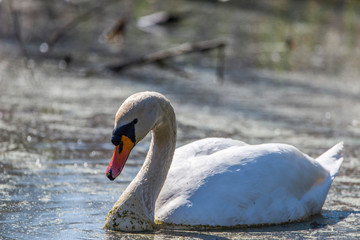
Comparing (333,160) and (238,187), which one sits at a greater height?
(238,187)

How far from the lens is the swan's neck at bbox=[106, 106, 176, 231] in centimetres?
507

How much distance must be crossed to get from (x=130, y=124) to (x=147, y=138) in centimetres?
Answer: 336

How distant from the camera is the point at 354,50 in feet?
54.4

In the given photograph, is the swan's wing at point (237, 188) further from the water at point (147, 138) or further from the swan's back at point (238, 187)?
the water at point (147, 138)

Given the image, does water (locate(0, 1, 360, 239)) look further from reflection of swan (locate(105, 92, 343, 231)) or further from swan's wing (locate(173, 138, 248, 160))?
swan's wing (locate(173, 138, 248, 160))

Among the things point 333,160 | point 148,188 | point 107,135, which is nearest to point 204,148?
point 148,188

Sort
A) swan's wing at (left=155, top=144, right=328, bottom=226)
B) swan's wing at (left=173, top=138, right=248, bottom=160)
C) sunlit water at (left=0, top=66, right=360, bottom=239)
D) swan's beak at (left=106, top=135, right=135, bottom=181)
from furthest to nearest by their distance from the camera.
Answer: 1. swan's wing at (left=173, top=138, right=248, bottom=160)
2. sunlit water at (left=0, top=66, right=360, bottom=239)
3. swan's wing at (left=155, top=144, right=328, bottom=226)
4. swan's beak at (left=106, top=135, right=135, bottom=181)

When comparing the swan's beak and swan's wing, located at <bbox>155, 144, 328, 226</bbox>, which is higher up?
the swan's beak

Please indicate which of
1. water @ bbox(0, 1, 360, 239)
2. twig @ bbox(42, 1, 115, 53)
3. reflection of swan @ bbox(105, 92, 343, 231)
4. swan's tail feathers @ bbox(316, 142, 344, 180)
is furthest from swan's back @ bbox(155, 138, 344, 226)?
twig @ bbox(42, 1, 115, 53)

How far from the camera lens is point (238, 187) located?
205 inches

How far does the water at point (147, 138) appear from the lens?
5.31 m

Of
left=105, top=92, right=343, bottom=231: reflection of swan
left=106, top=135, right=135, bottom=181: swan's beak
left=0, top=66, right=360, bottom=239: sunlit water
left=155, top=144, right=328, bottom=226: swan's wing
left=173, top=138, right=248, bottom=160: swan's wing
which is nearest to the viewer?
left=106, top=135, right=135, bottom=181: swan's beak

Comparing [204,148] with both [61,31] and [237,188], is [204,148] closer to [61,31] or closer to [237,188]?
[237,188]

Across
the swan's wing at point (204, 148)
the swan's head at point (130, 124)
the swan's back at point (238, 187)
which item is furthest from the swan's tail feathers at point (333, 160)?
the swan's head at point (130, 124)
